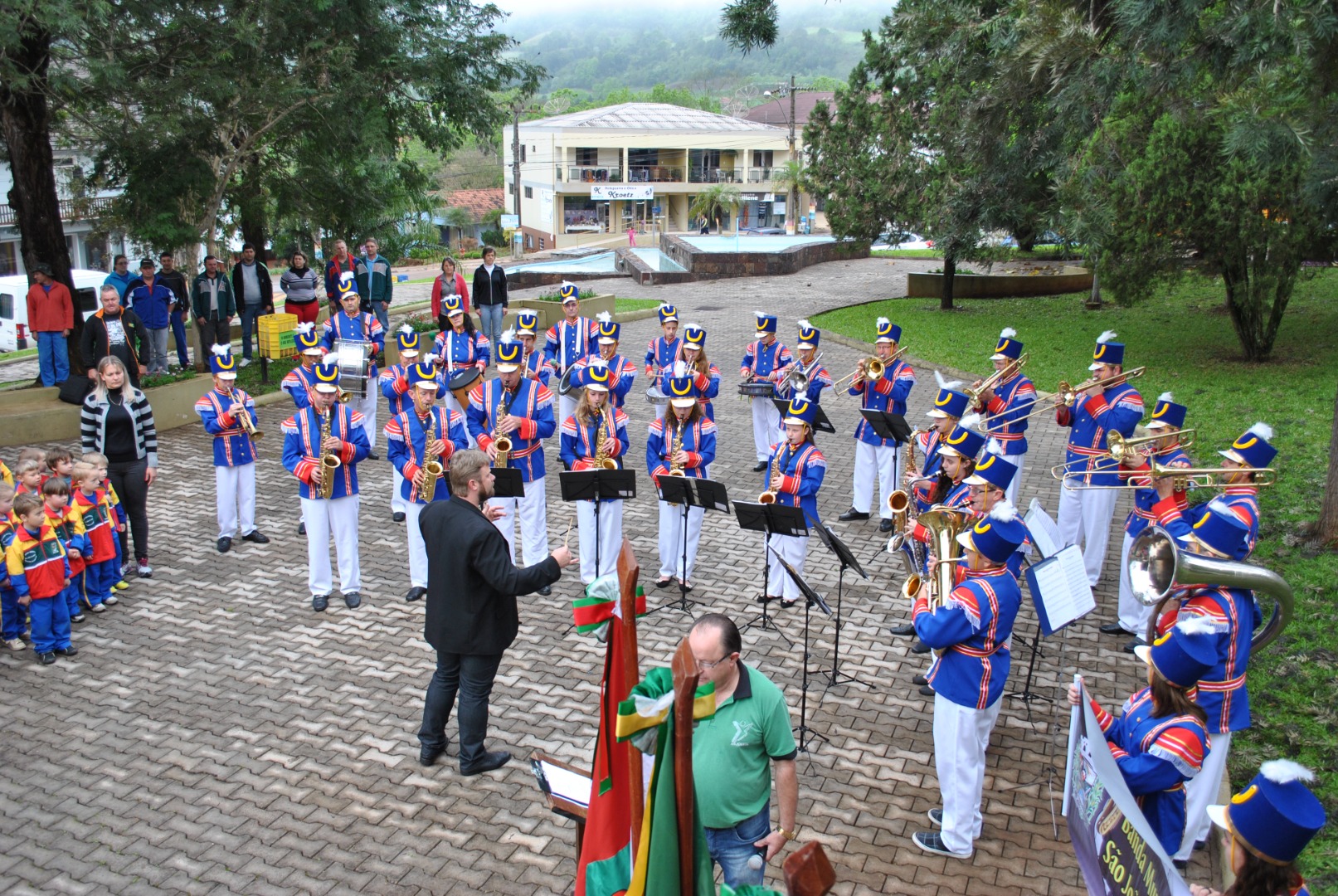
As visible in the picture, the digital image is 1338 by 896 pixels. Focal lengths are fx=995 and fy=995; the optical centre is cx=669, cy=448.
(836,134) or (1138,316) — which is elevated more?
(836,134)

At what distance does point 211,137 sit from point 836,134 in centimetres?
1599

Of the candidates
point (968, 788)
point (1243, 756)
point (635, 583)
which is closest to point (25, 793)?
point (635, 583)

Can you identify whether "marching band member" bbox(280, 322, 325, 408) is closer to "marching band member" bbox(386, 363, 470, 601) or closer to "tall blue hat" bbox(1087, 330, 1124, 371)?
"marching band member" bbox(386, 363, 470, 601)

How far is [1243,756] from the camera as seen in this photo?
7.10 m

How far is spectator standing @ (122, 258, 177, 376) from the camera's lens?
669 inches

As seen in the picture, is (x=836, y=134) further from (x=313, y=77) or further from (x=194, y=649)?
(x=194, y=649)

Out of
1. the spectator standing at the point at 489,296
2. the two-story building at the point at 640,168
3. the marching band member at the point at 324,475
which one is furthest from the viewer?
the two-story building at the point at 640,168

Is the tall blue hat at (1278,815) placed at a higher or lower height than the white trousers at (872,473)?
higher

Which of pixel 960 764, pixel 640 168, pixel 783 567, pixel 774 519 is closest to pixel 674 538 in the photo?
pixel 783 567

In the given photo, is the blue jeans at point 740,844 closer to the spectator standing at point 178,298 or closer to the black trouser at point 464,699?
the black trouser at point 464,699

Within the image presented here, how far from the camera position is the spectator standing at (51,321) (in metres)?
15.0

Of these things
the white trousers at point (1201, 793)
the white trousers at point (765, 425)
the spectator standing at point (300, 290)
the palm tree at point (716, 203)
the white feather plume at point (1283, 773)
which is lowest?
the white trousers at point (1201, 793)

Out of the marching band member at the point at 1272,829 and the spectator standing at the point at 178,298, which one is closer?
the marching band member at the point at 1272,829

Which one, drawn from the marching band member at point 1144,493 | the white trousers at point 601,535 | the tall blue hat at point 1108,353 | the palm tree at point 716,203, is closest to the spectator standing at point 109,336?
the white trousers at point 601,535
